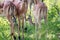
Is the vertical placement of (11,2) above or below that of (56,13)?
above

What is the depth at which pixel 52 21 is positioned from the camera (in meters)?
1.42

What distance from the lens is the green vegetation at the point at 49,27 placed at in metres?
1.32

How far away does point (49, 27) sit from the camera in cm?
142

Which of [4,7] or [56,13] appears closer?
[4,7]

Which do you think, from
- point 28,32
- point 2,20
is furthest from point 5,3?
point 28,32

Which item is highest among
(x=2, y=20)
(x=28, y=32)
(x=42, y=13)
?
(x=42, y=13)

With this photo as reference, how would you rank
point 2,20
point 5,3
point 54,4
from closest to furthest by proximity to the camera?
point 5,3 < point 2,20 < point 54,4

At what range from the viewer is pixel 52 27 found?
1.44 m

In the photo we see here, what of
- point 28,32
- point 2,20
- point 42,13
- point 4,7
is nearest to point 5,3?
point 4,7

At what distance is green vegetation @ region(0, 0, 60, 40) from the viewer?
132 cm

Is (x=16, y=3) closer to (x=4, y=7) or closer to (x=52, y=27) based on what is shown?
(x=4, y=7)

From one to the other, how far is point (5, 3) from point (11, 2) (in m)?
0.02

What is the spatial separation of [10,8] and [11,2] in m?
0.02

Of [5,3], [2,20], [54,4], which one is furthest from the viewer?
[54,4]
